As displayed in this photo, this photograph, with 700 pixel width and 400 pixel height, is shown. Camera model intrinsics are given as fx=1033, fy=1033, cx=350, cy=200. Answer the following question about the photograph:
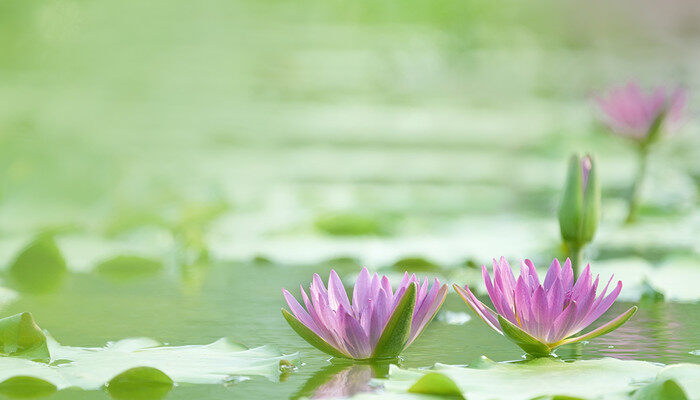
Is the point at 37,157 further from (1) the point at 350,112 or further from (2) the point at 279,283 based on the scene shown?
(1) the point at 350,112

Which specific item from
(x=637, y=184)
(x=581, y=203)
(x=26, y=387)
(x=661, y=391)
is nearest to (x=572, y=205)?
(x=581, y=203)

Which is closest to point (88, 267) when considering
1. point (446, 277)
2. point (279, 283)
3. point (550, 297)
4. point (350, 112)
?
point (279, 283)

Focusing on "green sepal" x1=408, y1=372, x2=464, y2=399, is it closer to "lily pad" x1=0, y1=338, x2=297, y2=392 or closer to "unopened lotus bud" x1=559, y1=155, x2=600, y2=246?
"lily pad" x1=0, y1=338, x2=297, y2=392

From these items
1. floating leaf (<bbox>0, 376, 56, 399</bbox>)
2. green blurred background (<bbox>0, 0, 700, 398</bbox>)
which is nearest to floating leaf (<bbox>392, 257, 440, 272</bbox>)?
green blurred background (<bbox>0, 0, 700, 398</bbox>)

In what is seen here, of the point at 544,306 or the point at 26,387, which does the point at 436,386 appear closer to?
the point at 544,306

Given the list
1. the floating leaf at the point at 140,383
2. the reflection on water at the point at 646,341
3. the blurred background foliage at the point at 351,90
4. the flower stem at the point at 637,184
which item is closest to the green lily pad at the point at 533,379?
the reflection on water at the point at 646,341

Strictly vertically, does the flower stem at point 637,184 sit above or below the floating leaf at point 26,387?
above

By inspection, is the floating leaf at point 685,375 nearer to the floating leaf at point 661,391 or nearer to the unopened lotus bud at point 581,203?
the floating leaf at point 661,391
